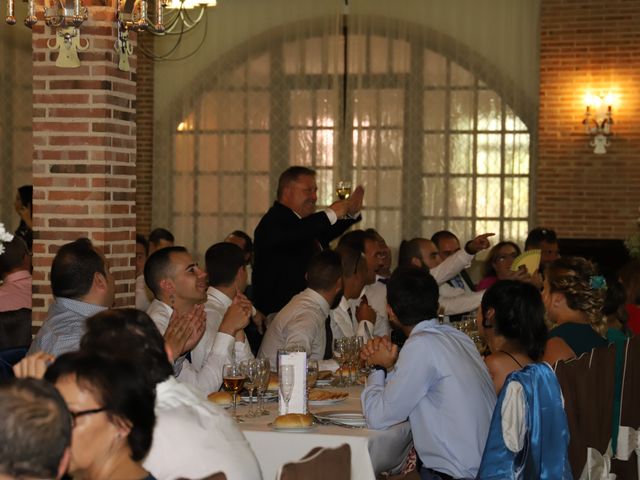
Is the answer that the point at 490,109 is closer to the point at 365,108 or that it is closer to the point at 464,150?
the point at 464,150

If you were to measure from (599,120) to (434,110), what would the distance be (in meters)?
1.90

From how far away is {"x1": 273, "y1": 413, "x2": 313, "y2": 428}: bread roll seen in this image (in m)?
4.42

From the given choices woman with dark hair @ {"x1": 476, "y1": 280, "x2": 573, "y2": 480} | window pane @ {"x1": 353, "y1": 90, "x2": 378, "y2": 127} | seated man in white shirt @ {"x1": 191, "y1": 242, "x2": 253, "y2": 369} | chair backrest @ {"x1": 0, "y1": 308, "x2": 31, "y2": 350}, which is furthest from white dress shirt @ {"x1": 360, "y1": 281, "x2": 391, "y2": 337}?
window pane @ {"x1": 353, "y1": 90, "x2": 378, "y2": 127}

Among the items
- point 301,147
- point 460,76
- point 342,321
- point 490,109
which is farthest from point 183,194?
point 342,321

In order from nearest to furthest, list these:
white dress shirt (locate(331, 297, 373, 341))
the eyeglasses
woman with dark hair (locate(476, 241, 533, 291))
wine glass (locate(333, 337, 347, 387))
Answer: the eyeglasses
wine glass (locate(333, 337, 347, 387))
white dress shirt (locate(331, 297, 373, 341))
woman with dark hair (locate(476, 241, 533, 291))

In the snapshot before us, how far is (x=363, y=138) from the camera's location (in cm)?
1378

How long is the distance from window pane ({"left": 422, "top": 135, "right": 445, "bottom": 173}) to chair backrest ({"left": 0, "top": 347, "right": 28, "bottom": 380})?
29.8 feet

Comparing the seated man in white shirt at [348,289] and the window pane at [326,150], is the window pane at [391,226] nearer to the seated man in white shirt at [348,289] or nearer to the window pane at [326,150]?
the window pane at [326,150]

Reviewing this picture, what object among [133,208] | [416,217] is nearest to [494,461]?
[133,208]

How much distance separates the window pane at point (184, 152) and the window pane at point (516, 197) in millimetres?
3802

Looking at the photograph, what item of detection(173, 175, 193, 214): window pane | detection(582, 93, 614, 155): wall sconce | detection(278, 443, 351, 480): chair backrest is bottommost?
detection(278, 443, 351, 480): chair backrest

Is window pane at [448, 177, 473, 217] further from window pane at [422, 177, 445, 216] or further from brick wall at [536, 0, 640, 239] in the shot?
brick wall at [536, 0, 640, 239]

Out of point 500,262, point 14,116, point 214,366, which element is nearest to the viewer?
point 214,366

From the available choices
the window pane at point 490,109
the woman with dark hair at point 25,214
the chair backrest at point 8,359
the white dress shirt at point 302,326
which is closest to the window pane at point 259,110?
the window pane at point 490,109
